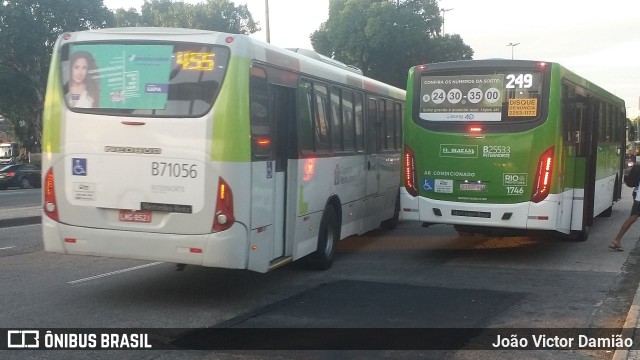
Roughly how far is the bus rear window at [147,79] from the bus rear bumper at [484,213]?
200 inches

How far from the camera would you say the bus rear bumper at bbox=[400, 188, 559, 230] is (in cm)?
1066

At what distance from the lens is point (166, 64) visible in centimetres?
762

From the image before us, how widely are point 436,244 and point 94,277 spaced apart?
6536 mm

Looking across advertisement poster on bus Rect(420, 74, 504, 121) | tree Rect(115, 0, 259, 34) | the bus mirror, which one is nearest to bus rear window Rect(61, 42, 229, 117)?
advertisement poster on bus Rect(420, 74, 504, 121)

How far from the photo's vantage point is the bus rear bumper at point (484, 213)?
1066 centimetres

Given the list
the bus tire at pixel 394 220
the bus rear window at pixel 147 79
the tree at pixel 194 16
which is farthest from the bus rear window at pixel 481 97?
the tree at pixel 194 16

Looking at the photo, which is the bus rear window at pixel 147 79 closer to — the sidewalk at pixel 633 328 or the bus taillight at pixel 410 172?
the sidewalk at pixel 633 328

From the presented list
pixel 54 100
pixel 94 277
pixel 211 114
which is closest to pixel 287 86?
pixel 211 114

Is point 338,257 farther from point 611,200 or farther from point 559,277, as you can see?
point 611,200

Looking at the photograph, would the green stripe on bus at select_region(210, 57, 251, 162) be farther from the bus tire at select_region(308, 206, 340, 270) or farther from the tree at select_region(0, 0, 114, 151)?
the tree at select_region(0, 0, 114, 151)

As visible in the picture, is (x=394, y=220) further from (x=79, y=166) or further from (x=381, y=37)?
(x=381, y=37)

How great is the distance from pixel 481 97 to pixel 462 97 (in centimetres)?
30

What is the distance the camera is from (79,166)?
7.73 m

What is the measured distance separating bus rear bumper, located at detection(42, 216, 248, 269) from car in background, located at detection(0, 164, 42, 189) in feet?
99.4
